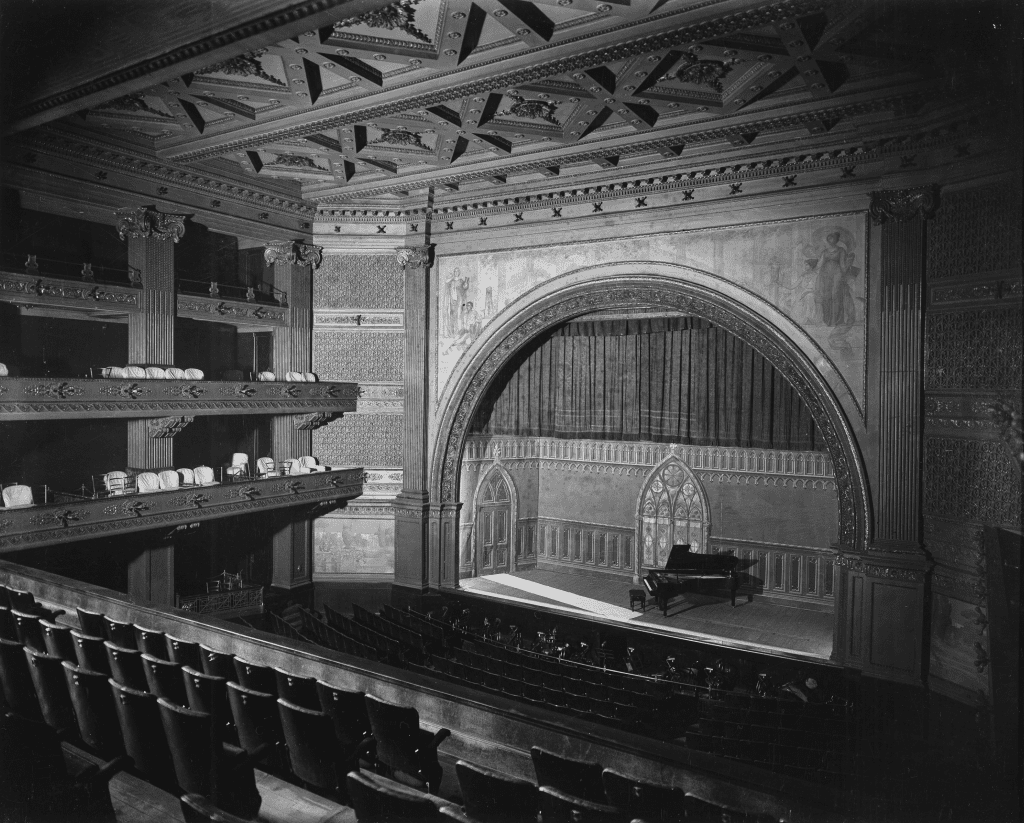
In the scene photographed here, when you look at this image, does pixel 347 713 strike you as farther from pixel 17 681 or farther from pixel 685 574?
pixel 685 574

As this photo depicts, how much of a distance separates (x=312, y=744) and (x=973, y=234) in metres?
10.5

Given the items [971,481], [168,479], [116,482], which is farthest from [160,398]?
[971,481]

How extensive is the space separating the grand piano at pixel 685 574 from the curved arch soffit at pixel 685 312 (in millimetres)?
3919

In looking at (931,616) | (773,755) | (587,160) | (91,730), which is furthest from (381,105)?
(931,616)

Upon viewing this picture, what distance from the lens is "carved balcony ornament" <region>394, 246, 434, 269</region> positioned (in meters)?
16.3

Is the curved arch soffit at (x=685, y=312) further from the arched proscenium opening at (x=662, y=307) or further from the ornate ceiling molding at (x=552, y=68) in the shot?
the ornate ceiling molding at (x=552, y=68)

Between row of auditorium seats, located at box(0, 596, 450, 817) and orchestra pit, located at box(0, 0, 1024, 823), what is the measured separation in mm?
33

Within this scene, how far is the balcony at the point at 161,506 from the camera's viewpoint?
11281 mm

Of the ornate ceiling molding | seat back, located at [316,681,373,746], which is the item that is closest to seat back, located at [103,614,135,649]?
seat back, located at [316,681,373,746]

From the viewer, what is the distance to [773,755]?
8266 mm

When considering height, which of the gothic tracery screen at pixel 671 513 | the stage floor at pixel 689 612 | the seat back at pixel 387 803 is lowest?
the stage floor at pixel 689 612

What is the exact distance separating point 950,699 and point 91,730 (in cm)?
1067

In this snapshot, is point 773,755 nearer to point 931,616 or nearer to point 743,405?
point 931,616

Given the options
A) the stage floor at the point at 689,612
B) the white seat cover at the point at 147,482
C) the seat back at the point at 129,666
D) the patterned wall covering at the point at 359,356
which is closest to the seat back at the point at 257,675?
the seat back at the point at 129,666
